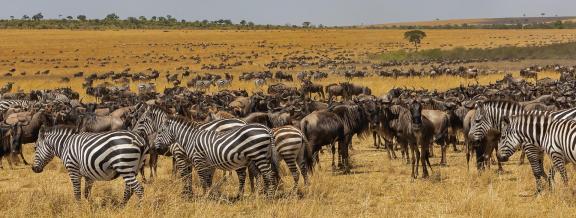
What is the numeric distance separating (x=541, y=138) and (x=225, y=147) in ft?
17.0

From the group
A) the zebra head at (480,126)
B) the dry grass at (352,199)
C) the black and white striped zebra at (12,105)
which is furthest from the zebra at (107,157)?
the black and white striped zebra at (12,105)

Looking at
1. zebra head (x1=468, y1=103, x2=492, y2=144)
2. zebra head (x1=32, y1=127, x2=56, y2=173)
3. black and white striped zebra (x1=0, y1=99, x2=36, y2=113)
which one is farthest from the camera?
black and white striped zebra (x1=0, y1=99, x2=36, y2=113)

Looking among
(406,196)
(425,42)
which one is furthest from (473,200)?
(425,42)

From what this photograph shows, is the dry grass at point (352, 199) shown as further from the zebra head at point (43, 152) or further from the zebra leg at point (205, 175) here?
the zebra head at point (43, 152)

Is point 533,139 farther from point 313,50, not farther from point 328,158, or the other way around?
point 313,50

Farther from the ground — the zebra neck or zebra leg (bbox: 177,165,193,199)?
the zebra neck

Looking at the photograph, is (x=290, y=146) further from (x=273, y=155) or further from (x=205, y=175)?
(x=205, y=175)

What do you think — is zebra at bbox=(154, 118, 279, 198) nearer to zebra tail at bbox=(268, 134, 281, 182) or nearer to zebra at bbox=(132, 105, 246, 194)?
zebra tail at bbox=(268, 134, 281, 182)

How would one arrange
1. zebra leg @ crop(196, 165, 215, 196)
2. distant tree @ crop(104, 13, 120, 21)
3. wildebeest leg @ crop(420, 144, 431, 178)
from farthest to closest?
distant tree @ crop(104, 13, 120, 21) → wildebeest leg @ crop(420, 144, 431, 178) → zebra leg @ crop(196, 165, 215, 196)

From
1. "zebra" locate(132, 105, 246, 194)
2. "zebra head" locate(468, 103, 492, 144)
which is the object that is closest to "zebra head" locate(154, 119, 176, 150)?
"zebra" locate(132, 105, 246, 194)

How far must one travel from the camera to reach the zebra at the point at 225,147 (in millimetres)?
10078

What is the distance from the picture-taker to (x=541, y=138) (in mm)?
10422

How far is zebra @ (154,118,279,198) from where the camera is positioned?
10.1 m

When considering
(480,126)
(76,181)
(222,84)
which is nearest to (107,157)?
(76,181)
